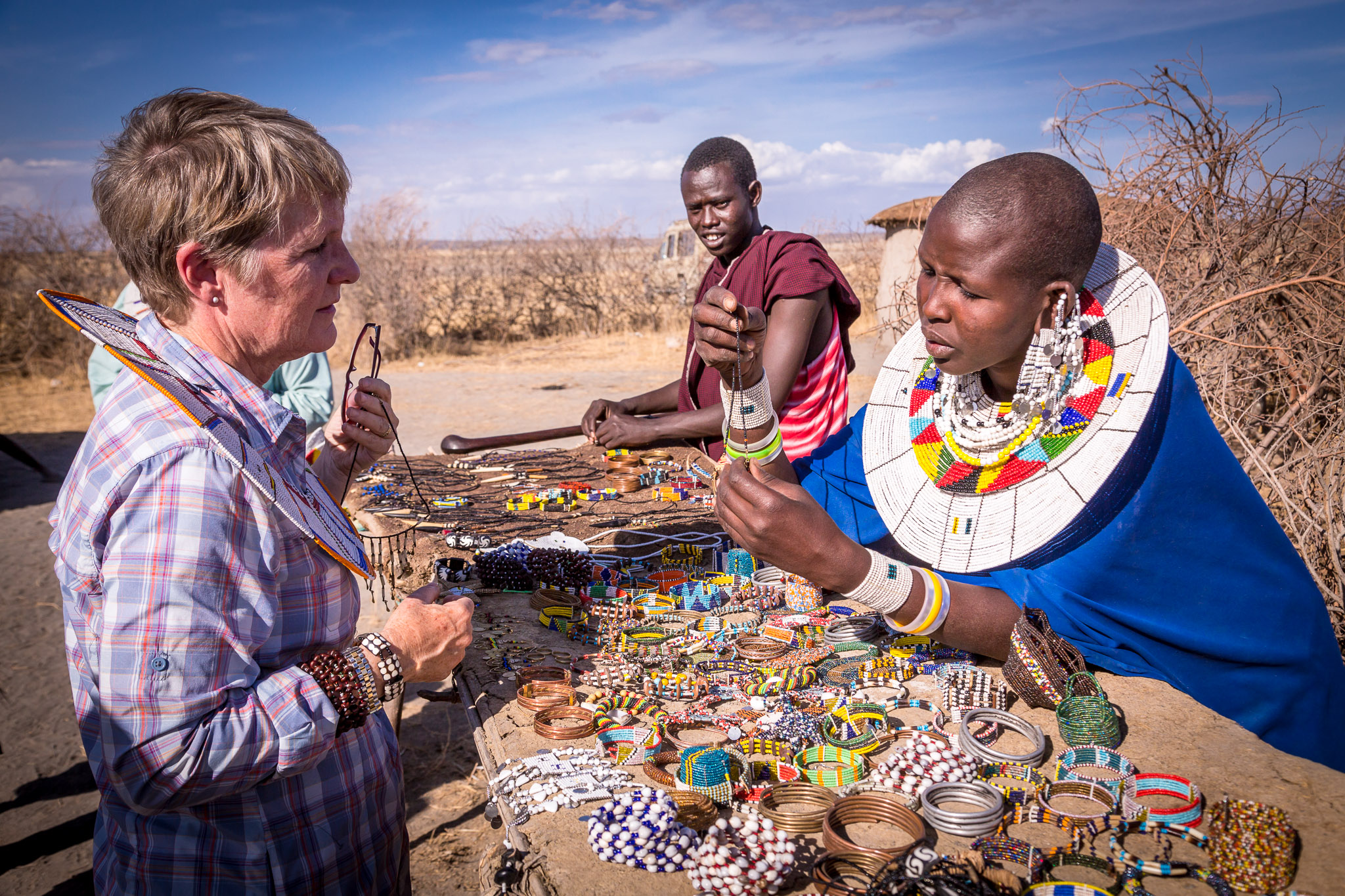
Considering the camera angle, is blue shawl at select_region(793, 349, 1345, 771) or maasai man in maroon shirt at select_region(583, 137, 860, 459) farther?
maasai man in maroon shirt at select_region(583, 137, 860, 459)

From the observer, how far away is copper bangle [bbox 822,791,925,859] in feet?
5.48

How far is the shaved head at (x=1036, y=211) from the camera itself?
84.4 inches

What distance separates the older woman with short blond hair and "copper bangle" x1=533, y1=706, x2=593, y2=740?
0.44 m

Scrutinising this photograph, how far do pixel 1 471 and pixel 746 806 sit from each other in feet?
38.5

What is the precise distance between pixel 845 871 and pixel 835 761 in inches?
16.2

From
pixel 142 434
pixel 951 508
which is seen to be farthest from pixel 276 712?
pixel 951 508

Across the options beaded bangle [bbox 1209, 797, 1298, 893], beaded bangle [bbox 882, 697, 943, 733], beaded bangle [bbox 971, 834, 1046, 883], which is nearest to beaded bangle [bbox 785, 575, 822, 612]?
beaded bangle [bbox 882, 697, 943, 733]

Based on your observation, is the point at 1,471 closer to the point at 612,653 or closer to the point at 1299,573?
the point at 612,653

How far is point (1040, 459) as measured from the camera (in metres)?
2.34

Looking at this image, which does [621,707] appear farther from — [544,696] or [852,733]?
[852,733]

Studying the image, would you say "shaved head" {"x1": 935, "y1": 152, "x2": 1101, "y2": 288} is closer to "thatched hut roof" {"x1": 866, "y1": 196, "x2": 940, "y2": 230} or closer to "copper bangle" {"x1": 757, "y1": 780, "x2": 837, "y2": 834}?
"copper bangle" {"x1": 757, "y1": 780, "x2": 837, "y2": 834}

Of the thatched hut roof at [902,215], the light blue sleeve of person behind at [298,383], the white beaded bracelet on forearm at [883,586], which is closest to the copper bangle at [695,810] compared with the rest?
the white beaded bracelet on forearm at [883,586]

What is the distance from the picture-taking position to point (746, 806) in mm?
1935

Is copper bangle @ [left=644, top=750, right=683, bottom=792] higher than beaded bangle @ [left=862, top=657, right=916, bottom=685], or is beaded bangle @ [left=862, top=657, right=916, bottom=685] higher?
beaded bangle @ [left=862, top=657, right=916, bottom=685]
